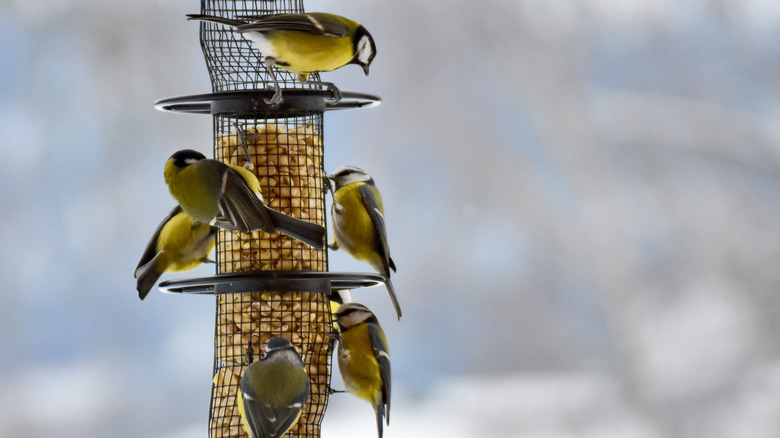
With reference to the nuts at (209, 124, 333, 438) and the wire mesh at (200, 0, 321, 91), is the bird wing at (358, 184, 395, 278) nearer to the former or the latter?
the nuts at (209, 124, 333, 438)

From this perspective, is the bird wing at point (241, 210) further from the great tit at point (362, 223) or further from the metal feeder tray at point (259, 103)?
the great tit at point (362, 223)

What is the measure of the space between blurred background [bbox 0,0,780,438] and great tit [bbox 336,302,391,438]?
1.58 ft

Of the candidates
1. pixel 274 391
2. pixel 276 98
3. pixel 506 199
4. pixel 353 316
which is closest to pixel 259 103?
pixel 276 98

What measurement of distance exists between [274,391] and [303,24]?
82cm

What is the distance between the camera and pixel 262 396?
2738 millimetres

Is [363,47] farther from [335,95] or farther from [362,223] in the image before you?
[362,223]

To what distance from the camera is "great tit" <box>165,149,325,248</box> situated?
269 centimetres

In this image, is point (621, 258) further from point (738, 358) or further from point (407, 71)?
point (407, 71)

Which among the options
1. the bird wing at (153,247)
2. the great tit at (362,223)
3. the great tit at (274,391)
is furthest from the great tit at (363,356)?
the bird wing at (153,247)

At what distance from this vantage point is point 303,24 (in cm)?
277

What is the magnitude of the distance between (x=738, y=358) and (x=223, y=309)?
1501 mm

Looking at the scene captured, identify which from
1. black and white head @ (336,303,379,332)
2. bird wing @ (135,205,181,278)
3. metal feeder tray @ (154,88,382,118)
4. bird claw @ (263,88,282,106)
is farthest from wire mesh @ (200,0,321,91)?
black and white head @ (336,303,379,332)

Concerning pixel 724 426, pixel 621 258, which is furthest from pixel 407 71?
pixel 724 426

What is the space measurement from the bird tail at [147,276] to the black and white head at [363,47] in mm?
671
